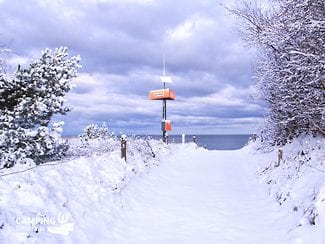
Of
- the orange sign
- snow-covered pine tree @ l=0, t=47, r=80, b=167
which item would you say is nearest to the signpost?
the orange sign

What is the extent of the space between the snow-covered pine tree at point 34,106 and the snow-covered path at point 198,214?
14.3ft

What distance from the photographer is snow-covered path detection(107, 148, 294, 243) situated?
25.6 ft

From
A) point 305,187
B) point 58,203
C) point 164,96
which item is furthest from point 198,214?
point 164,96

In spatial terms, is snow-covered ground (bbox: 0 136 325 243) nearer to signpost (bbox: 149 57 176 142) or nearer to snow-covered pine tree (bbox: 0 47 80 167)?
snow-covered pine tree (bbox: 0 47 80 167)

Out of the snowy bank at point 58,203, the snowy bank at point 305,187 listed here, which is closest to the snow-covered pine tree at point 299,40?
the snowy bank at point 305,187

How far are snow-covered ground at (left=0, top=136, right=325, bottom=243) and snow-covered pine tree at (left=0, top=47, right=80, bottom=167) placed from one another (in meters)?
2.90

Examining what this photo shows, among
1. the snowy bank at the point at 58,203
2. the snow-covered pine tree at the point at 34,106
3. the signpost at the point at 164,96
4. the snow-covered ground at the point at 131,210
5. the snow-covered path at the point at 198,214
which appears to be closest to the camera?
the snowy bank at the point at 58,203

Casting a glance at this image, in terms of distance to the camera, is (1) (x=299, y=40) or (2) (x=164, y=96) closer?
(1) (x=299, y=40)

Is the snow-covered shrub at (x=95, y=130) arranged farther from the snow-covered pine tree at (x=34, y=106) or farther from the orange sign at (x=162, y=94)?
the snow-covered pine tree at (x=34, y=106)

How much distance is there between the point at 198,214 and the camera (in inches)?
384

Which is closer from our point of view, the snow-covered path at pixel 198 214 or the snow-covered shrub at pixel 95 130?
the snow-covered path at pixel 198 214

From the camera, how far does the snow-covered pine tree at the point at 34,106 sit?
45.5 feet

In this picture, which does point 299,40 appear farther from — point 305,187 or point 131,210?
point 131,210

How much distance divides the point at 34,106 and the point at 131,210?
272 inches
